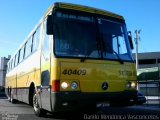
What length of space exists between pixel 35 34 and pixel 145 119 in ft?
17.4

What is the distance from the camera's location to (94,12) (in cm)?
1123

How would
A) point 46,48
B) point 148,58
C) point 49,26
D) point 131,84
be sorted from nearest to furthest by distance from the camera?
point 49,26
point 131,84
point 46,48
point 148,58

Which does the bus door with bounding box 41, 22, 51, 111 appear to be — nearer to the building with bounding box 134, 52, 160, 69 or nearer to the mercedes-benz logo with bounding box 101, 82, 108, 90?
the mercedes-benz logo with bounding box 101, 82, 108, 90

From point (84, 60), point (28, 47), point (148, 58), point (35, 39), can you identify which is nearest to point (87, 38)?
point (84, 60)

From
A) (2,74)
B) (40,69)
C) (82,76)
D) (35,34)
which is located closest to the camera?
(82,76)

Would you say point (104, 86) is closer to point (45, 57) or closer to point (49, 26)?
point (45, 57)

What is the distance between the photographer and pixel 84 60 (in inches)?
408

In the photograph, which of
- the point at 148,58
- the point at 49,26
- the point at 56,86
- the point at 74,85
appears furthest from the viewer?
the point at 148,58

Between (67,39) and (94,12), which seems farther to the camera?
(94,12)

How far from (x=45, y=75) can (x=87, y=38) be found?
1.75 m

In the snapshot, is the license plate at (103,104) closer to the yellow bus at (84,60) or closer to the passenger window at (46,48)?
the yellow bus at (84,60)

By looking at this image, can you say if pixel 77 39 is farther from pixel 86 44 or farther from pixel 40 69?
pixel 40 69

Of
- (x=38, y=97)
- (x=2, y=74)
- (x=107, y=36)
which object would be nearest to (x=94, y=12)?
(x=107, y=36)

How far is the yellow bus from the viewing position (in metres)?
10.1
